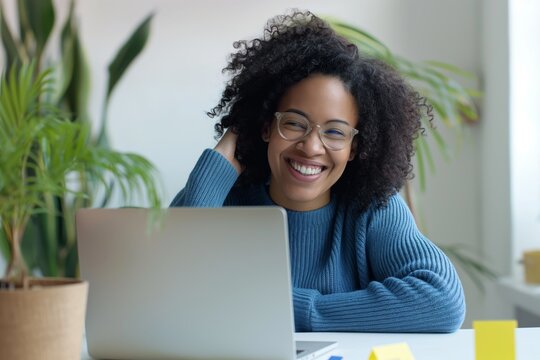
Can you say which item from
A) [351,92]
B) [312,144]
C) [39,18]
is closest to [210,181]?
[312,144]

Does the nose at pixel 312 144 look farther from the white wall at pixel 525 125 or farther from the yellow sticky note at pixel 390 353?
the white wall at pixel 525 125

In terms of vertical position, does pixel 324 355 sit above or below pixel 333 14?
below

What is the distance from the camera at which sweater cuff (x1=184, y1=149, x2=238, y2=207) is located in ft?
5.59

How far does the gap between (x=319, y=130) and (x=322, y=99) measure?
2.5 inches

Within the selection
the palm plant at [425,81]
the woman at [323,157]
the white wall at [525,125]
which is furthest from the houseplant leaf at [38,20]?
the white wall at [525,125]

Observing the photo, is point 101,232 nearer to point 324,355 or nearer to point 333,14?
point 324,355

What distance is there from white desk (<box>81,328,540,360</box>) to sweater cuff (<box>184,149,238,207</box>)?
38 centimetres

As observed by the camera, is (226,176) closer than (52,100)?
Yes

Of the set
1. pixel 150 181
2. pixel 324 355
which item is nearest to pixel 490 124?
pixel 324 355

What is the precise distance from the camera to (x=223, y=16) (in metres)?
3.09

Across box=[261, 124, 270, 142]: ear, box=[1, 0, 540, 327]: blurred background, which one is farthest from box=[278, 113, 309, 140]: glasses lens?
box=[1, 0, 540, 327]: blurred background

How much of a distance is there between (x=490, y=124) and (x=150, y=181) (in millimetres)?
2296

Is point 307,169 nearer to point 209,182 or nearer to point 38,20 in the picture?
point 209,182

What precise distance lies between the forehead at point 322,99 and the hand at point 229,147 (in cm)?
15
